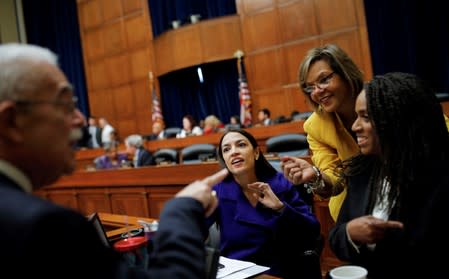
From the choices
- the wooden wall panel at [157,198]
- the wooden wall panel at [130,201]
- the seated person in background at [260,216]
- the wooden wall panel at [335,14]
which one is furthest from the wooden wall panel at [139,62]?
the seated person in background at [260,216]

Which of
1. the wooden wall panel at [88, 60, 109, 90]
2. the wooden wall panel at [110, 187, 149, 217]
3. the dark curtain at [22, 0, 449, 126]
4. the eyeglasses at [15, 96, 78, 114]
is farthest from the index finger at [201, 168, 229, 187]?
the wooden wall panel at [88, 60, 109, 90]

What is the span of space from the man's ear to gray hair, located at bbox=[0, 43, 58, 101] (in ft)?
0.06

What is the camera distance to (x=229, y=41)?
9.63 metres

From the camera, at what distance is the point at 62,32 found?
1287 cm

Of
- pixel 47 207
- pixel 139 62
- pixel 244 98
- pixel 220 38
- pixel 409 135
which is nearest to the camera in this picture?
pixel 47 207

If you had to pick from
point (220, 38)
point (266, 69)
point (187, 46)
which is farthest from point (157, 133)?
point (266, 69)

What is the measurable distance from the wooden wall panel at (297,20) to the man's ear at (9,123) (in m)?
8.28

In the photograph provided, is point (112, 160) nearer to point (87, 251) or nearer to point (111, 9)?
point (111, 9)

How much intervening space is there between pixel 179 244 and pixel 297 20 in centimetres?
840

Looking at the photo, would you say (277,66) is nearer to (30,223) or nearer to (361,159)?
(361,159)

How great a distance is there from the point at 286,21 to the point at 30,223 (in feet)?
28.4

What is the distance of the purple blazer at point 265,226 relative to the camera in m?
1.88

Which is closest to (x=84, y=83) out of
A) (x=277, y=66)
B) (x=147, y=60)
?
(x=147, y=60)

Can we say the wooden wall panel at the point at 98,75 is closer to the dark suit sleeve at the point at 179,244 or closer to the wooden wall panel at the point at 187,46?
the wooden wall panel at the point at 187,46
